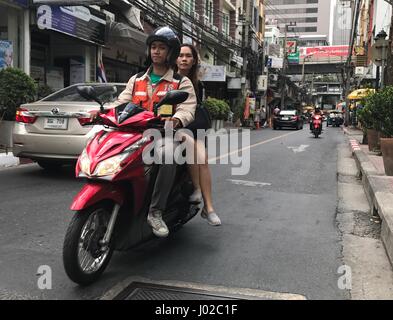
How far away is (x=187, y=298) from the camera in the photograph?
3125 millimetres

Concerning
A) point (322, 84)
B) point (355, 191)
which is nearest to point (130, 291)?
point (355, 191)

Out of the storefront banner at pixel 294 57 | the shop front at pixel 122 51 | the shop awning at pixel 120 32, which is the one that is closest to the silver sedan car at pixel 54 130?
the shop front at pixel 122 51

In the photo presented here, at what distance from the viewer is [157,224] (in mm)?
3580

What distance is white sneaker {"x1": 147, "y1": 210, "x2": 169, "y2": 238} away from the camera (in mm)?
3572

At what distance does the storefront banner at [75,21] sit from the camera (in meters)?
12.8

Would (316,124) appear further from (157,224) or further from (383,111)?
(157,224)

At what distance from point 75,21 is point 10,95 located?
5.49m

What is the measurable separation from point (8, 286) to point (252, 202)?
3753 mm

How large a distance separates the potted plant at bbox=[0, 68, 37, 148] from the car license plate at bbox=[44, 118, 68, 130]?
2974 mm

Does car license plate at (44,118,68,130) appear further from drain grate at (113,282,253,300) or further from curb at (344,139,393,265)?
curb at (344,139,393,265)

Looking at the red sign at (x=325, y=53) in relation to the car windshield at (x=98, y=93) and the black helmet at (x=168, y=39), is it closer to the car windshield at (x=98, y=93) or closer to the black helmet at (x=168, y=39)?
the car windshield at (x=98, y=93)

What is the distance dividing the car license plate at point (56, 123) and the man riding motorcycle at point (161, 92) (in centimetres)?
297

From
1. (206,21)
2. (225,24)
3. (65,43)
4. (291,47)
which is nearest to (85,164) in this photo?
(65,43)
